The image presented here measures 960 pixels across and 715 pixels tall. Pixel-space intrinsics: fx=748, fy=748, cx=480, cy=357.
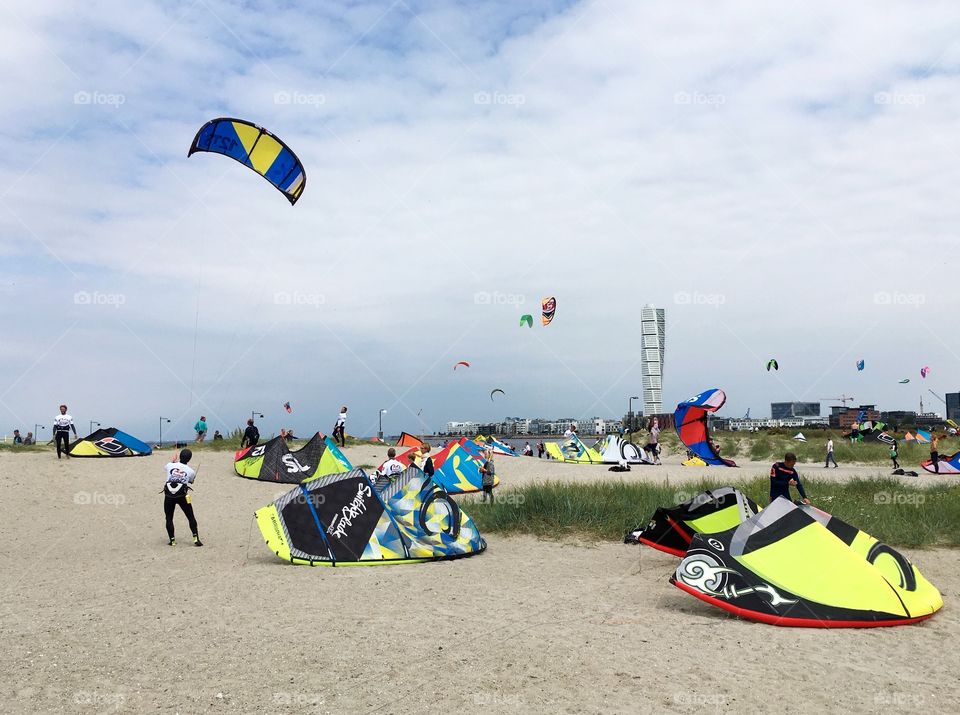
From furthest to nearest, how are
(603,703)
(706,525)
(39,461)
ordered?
(39,461) < (706,525) < (603,703)

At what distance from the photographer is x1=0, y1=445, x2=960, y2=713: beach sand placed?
4.93m

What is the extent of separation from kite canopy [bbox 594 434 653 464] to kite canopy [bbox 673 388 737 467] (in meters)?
2.76

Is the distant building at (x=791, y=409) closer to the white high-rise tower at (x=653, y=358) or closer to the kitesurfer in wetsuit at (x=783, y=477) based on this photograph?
the white high-rise tower at (x=653, y=358)

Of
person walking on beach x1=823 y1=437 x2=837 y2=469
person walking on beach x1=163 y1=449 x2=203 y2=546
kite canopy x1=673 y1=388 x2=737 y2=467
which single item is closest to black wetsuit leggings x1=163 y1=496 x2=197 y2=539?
person walking on beach x1=163 y1=449 x2=203 y2=546

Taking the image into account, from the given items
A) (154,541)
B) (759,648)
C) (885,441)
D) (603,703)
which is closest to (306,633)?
(603,703)

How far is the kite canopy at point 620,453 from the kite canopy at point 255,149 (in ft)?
55.8

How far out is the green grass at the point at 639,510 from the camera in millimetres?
11562

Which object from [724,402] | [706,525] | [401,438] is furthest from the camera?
[401,438]

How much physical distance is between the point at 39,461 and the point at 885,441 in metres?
41.3

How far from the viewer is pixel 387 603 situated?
7465mm

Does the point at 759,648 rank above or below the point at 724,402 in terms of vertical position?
below

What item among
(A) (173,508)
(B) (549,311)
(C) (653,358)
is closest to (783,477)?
(A) (173,508)

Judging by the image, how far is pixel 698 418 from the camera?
24.3m

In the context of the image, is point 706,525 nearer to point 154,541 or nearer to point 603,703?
point 603,703
